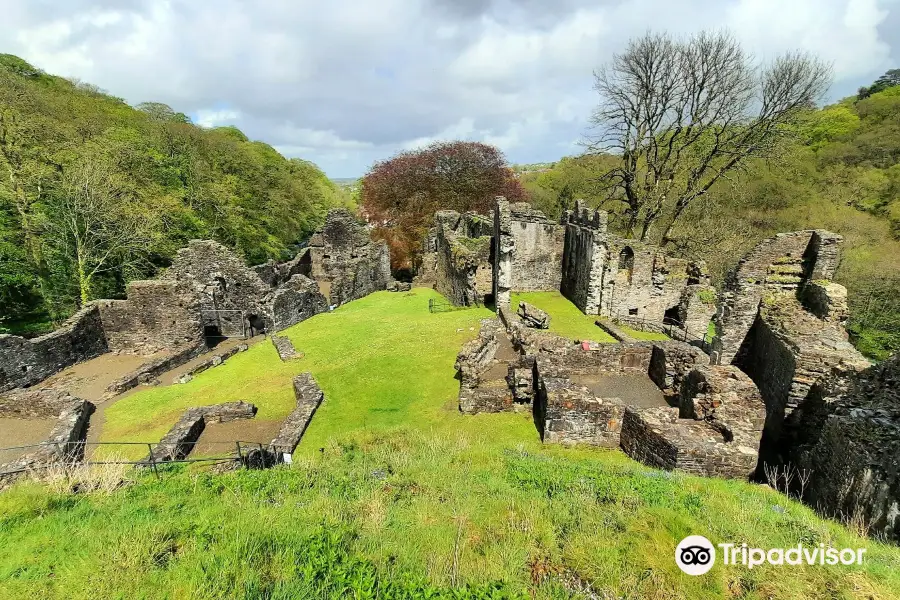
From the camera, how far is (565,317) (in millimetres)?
20016

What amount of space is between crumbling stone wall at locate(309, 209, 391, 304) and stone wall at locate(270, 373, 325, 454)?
45.4ft

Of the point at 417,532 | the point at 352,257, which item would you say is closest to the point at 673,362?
the point at 417,532

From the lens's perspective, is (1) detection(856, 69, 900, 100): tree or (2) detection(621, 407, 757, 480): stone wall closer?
(2) detection(621, 407, 757, 480): stone wall

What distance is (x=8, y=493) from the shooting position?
565 centimetres

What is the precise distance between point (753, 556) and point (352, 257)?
27.8m

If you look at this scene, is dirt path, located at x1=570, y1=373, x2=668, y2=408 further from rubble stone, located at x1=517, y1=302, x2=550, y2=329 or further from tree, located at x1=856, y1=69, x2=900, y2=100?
tree, located at x1=856, y1=69, x2=900, y2=100

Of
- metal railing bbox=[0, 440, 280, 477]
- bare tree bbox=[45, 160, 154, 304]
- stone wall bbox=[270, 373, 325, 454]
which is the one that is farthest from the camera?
bare tree bbox=[45, 160, 154, 304]

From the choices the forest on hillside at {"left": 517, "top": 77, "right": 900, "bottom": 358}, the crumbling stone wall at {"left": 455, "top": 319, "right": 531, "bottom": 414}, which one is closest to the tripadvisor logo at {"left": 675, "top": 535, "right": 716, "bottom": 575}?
the crumbling stone wall at {"left": 455, "top": 319, "right": 531, "bottom": 414}

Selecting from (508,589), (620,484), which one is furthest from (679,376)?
(508,589)

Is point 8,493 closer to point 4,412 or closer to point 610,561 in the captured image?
point 610,561

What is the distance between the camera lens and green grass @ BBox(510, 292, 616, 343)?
57.0 feet

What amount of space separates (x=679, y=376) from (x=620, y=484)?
7.09 meters

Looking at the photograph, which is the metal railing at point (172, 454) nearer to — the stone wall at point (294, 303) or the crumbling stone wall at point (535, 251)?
the stone wall at point (294, 303)

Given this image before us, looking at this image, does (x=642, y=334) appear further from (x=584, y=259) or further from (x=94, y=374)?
(x=94, y=374)
